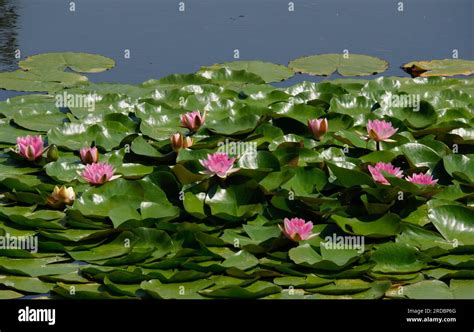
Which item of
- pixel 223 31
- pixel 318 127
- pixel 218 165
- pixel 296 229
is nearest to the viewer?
pixel 296 229

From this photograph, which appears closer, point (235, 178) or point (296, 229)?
point (296, 229)

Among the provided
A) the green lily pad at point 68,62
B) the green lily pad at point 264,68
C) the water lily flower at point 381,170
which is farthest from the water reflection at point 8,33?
the water lily flower at point 381,170

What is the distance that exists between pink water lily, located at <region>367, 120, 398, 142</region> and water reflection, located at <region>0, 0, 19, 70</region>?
3300mm

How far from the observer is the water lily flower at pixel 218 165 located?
4.27 m

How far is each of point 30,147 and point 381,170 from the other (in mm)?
1894

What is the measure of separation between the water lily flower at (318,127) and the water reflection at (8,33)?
2902mm

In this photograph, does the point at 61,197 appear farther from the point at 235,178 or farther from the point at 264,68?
the point at 264,68

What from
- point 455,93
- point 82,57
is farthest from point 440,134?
point 82,57

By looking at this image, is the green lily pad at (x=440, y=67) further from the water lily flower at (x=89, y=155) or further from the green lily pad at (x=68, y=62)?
the water lily flower at (x=89, y=155)

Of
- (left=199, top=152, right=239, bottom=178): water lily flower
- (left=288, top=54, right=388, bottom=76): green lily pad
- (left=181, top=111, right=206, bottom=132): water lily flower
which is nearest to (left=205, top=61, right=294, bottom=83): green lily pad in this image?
(left=288, top=54, right=388, bottom=76): green lily pad

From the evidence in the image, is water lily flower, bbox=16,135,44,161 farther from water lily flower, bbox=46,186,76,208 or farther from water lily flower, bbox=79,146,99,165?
water lily flower, bbox=46,186,76,208

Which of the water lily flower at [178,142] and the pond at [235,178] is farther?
the water lily flower at [178,142]

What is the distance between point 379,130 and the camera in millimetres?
4723

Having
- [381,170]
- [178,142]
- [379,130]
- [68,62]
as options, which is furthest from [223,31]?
[381,170]
